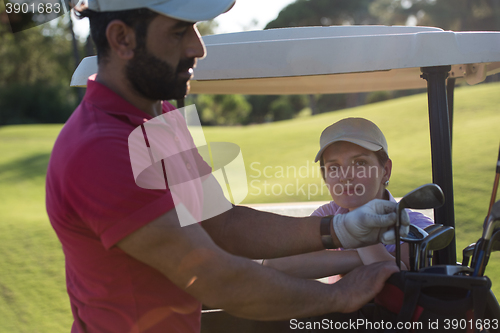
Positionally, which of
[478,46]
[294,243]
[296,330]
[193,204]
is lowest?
[296,330]

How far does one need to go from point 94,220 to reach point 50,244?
233 inches

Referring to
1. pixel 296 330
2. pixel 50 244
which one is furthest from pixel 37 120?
pixel 296 330

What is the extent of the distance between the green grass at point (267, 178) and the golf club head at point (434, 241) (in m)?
3.55

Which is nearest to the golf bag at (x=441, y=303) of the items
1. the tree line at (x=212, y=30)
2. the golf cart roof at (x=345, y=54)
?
the golf cart roof at (x=345, y=54)

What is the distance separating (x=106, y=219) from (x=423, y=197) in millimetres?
916

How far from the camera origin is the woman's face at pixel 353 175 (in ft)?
6.66

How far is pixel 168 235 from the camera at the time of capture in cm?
112

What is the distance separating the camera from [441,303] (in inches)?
49.4

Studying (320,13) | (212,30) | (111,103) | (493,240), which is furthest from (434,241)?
(212,30)

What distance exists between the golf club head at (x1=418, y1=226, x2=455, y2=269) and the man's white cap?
3.08 feet

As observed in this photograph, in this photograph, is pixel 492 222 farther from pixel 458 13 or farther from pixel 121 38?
pixel 458 13

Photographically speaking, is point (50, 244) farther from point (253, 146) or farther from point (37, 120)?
point (37, 120)

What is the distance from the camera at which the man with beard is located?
1114 mm

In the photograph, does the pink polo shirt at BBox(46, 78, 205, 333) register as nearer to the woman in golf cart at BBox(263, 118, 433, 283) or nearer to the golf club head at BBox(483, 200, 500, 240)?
the woman in golf cart at BBox(263, 118, 433, 283)
